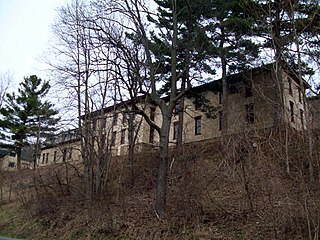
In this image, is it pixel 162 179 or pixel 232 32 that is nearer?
pixel 162 179

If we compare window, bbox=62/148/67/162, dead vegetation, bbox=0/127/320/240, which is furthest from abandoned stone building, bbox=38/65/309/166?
dead vegetation, bbox=0/127/320/240

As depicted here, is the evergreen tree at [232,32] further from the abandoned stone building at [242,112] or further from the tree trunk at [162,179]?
the tree trunk at [162,179]

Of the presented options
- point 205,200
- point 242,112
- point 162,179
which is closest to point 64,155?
point 162,179

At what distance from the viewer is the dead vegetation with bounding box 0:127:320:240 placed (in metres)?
8.48

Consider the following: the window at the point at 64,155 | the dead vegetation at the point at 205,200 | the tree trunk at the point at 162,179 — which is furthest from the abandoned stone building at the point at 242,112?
the tree trunk at the point at 162,179

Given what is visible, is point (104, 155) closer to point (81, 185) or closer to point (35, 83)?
point (81, 185)

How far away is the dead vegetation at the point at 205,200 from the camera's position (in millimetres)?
8477

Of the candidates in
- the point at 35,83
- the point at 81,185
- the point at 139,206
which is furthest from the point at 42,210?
the point at 35,83

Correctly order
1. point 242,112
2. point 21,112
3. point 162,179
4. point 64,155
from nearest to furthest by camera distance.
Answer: point 162,179
point 64,155
point 242,112
point 21,112

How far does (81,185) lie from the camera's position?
Result: 16.9m

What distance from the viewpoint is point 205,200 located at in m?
11.4

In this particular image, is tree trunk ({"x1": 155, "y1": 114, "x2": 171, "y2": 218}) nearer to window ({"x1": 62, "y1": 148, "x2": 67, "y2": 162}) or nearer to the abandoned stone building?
the abandoned stone building

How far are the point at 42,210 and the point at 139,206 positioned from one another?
240 inches

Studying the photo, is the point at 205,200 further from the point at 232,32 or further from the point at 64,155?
the point at 232,32
